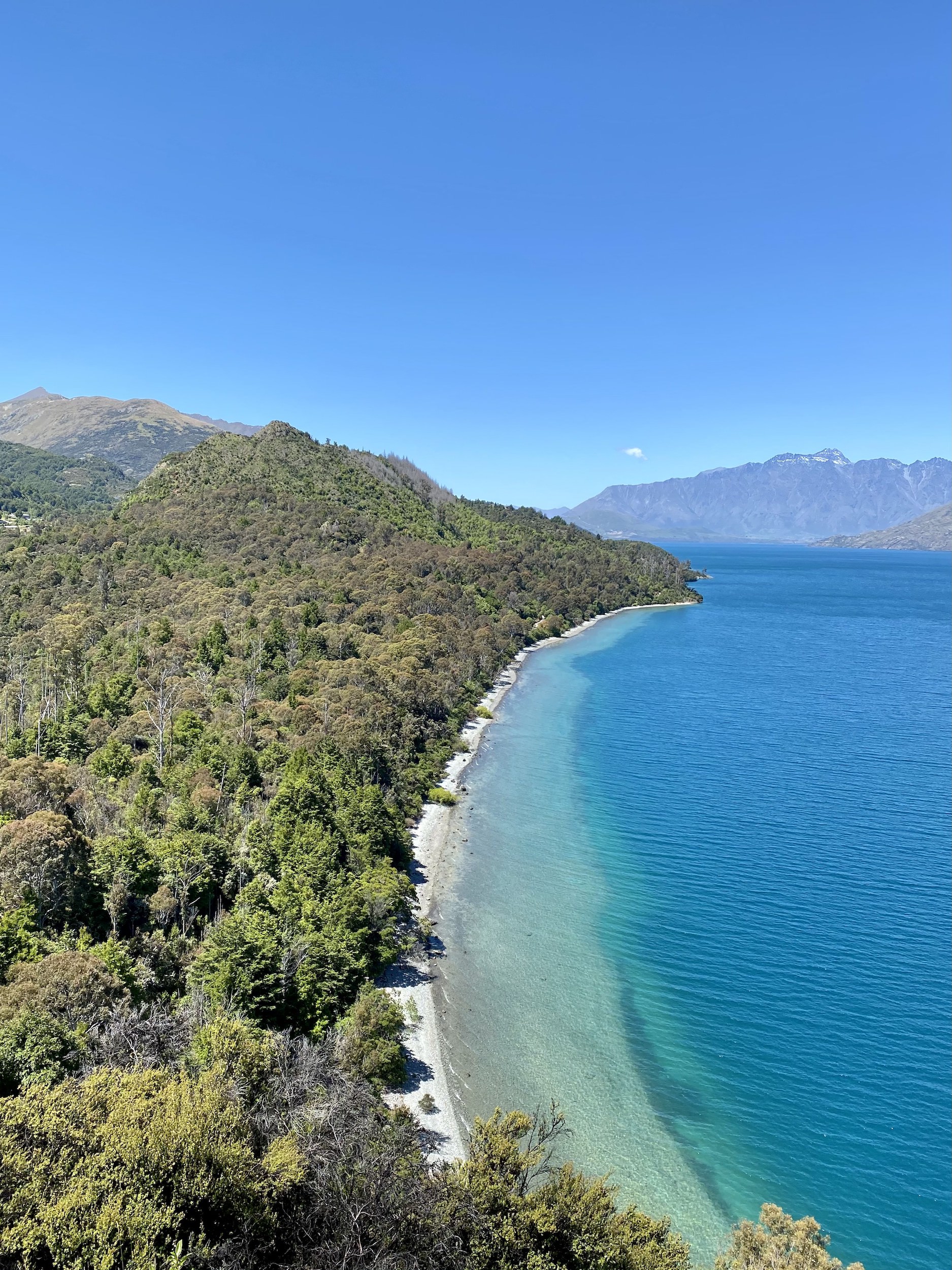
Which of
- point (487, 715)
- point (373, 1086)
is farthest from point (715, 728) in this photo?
point (373, 1086)

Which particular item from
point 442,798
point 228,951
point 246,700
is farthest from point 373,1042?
point 246,700

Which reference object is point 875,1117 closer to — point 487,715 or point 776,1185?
point 776,1185

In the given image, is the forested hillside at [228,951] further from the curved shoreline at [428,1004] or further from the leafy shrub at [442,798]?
the curved shoreline at [428,1004]

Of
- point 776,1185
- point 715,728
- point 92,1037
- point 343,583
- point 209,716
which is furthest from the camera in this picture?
point 343,583

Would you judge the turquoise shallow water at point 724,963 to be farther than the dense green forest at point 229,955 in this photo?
Yes

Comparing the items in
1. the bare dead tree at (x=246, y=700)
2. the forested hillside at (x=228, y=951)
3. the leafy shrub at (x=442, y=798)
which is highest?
the bare dead tree at (x=246, y=700)

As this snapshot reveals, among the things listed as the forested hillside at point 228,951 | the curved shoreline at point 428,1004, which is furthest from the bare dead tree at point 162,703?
the curved shoreline at point 428,1004
